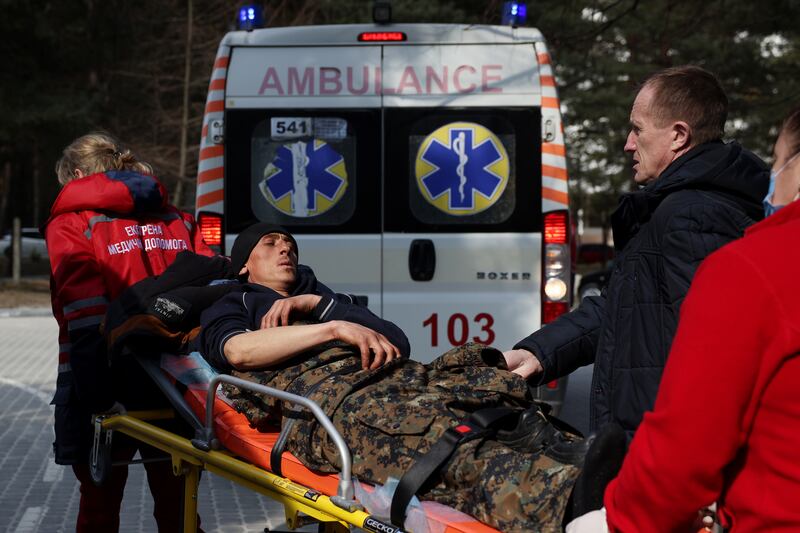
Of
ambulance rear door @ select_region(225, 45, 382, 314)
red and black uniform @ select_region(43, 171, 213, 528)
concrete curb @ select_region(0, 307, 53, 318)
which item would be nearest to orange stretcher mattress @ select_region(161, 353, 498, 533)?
red and black uniform @ select_region(43, 171, 213, 528)

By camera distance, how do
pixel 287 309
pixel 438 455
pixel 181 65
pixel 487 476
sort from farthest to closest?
1. pixel 181 65
2. pixel 287 309
3. pixel 438 455
4. pixel 487 476

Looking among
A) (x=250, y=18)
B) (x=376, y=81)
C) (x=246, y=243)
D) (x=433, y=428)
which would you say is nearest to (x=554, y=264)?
(x=376, y=81)

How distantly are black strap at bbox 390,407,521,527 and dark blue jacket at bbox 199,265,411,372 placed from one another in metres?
1.10

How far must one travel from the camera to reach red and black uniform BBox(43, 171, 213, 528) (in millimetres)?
4352

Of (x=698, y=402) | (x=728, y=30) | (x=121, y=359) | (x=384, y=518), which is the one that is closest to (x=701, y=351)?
(x=698, y=402)

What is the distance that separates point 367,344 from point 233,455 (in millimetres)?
572

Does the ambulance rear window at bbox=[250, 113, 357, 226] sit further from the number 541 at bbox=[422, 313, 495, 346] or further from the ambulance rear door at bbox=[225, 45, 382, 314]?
the number 541 at bbox=[422, 313, 495, 346]

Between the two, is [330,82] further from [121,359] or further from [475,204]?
[121,359]

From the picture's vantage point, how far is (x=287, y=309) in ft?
13.6

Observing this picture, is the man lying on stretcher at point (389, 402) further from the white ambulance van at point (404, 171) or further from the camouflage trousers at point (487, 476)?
the white ambulance van at point (404, 171)

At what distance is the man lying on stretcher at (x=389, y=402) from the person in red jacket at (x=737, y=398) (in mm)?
721

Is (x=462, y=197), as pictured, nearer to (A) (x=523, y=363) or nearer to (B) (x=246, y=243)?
(B) (x=246, y=243)

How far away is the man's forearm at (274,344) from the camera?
3.79 meters

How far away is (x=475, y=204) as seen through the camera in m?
7.28
